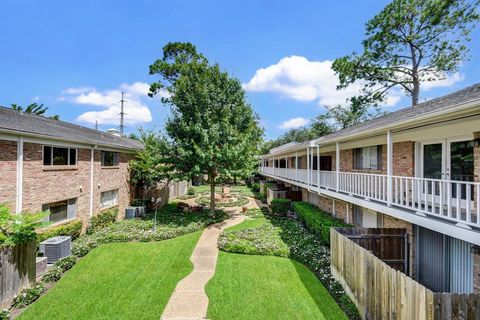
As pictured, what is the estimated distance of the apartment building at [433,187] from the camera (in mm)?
6430

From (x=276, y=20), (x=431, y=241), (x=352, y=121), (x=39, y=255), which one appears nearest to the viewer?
(x=431, y=241)

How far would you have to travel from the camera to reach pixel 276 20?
1443cm

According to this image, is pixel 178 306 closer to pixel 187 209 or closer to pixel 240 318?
pixel 240 318

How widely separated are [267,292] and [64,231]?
998 cm

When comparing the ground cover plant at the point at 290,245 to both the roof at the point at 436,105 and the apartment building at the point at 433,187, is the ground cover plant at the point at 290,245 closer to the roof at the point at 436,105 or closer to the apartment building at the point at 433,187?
the apartment building at the point at 433,187

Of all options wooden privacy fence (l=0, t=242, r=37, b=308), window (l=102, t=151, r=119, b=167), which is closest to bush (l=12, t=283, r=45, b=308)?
wooden privacy fence (l=0, t=242, r=37, b=308)

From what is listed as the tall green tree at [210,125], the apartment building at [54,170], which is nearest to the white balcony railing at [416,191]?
the tall green tree at [210,125]

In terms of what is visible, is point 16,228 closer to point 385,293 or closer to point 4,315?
point 4,315

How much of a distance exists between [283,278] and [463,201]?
19.8 ft

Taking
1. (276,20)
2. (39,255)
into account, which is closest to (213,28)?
(276,20)

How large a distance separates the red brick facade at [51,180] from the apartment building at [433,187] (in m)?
13.4

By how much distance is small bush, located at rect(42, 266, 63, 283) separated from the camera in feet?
30.2

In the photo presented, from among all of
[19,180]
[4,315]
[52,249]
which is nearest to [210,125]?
[19,180]

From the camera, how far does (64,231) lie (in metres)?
12.5
